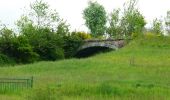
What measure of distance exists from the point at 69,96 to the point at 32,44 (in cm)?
4158

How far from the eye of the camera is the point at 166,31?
63094mm

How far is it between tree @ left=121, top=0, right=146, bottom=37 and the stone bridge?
4.53 m

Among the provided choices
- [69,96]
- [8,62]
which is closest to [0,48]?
[8,62]

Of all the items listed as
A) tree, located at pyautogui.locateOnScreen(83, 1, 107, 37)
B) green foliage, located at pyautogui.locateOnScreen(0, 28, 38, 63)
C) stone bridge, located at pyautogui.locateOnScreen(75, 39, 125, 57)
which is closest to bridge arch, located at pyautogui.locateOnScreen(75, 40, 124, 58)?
stone bridge, located at pyautogui.locateOnScreen(75, 39, 125, 57)

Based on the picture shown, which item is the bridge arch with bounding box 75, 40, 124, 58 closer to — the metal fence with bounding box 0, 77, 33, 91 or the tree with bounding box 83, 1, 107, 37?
the tree with bounding box 83, 1, 107, 37

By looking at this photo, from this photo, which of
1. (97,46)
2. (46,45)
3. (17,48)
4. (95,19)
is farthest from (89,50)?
(17,48)

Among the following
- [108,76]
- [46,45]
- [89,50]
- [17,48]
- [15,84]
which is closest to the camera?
[15,84]

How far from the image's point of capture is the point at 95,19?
74562mm

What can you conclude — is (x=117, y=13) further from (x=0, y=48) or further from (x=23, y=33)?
(x=0, y=48)

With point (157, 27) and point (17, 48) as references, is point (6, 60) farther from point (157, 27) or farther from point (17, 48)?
point (157, 27)

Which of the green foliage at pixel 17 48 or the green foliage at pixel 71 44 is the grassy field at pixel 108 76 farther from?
the green foliage at pixel 71 44

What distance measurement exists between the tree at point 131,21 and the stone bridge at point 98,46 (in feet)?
14.9

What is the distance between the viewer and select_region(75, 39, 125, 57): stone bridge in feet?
204

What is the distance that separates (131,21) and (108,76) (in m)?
39.4
